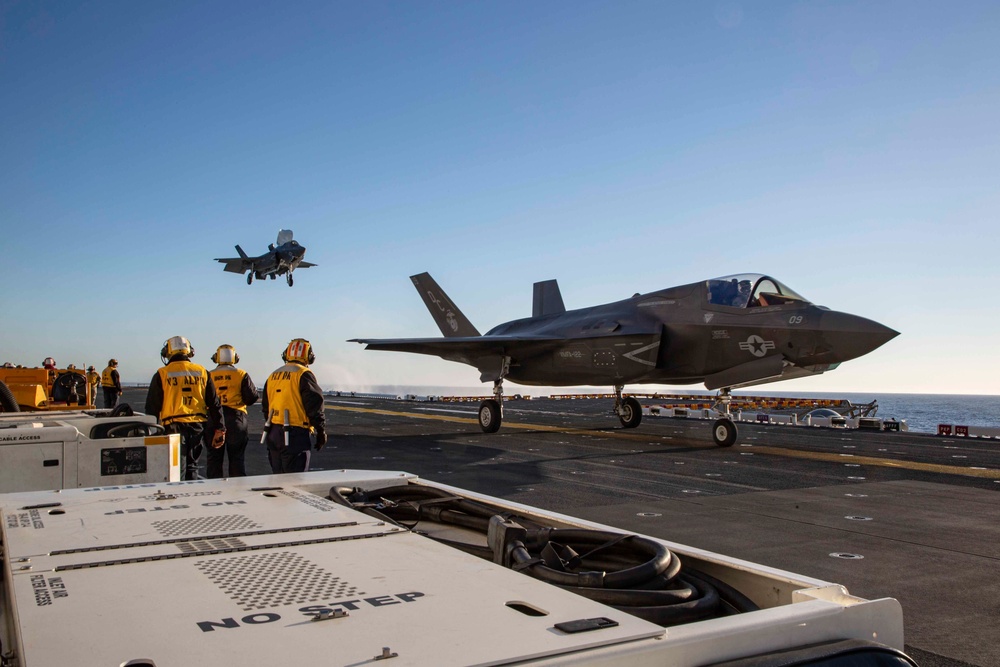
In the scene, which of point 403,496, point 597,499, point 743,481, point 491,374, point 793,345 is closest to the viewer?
point 403,496

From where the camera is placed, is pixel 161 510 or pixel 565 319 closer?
pixel 161 510

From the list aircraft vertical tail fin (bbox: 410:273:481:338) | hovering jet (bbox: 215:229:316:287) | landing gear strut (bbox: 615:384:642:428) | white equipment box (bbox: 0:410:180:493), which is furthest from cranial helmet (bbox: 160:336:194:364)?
hovering jet (bbox: 215:229:316:287)

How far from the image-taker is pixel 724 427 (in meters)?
16.2

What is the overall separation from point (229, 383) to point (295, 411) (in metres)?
2.60

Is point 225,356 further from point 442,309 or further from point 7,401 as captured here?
point 442,309

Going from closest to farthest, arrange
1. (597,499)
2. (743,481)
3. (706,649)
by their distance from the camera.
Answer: (706,649) → (597,499) → (743,481)

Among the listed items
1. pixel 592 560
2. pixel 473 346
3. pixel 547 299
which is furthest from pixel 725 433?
pixel 592 560

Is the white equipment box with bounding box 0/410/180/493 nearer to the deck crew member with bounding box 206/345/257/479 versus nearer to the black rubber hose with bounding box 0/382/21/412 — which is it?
the black rubber hose with bounding box 0/382/21/412

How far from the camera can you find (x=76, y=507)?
331cm

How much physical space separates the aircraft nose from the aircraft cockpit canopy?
0.95 m

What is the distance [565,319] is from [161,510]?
17.2 meters

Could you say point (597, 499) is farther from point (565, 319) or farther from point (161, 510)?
point (565, 319)

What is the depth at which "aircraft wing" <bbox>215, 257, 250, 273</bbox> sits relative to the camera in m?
45.2

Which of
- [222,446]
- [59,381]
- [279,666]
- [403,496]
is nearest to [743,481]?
[222,446]
